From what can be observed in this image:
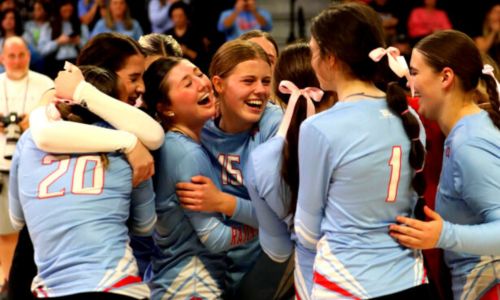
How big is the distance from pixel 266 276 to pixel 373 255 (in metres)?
0.79

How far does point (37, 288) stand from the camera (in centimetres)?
267

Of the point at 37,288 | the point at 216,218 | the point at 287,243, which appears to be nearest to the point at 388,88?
the point at 287,243

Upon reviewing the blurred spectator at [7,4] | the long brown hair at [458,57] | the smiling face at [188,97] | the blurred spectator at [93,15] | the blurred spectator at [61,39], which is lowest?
the blurred spectator at [61,39]

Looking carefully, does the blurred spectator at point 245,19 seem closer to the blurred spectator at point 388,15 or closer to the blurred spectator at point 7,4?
the blurred spectator at point 388,15

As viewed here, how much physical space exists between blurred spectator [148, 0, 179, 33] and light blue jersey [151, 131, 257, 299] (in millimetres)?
6600

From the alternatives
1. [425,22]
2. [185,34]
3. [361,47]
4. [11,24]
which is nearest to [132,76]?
[361,47]

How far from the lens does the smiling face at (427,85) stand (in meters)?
2.88

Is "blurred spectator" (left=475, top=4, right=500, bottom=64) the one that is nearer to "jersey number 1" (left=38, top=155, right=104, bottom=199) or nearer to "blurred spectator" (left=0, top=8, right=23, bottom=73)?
"blurred spectator" (left=0, top=8, right=23, bottom=73)

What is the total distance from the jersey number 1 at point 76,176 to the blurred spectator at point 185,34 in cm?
631

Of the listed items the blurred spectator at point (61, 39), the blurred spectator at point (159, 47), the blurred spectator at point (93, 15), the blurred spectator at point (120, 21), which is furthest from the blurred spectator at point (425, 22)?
the blurred spectator at point (159, 47)

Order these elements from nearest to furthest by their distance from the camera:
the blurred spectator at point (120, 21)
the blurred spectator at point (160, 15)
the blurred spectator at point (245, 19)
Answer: the blurred spectator at point (245, 19)
the blurred spectator at point (120, 21)
the blurred spectator at point (160, 15)

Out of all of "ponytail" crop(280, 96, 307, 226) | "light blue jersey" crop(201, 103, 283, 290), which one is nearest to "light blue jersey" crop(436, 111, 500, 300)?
"ponytail" crop(280, 96, 307, 226)

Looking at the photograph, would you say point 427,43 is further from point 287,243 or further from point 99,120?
point 99,120

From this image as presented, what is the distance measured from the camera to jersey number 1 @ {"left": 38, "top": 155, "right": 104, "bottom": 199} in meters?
2.66
